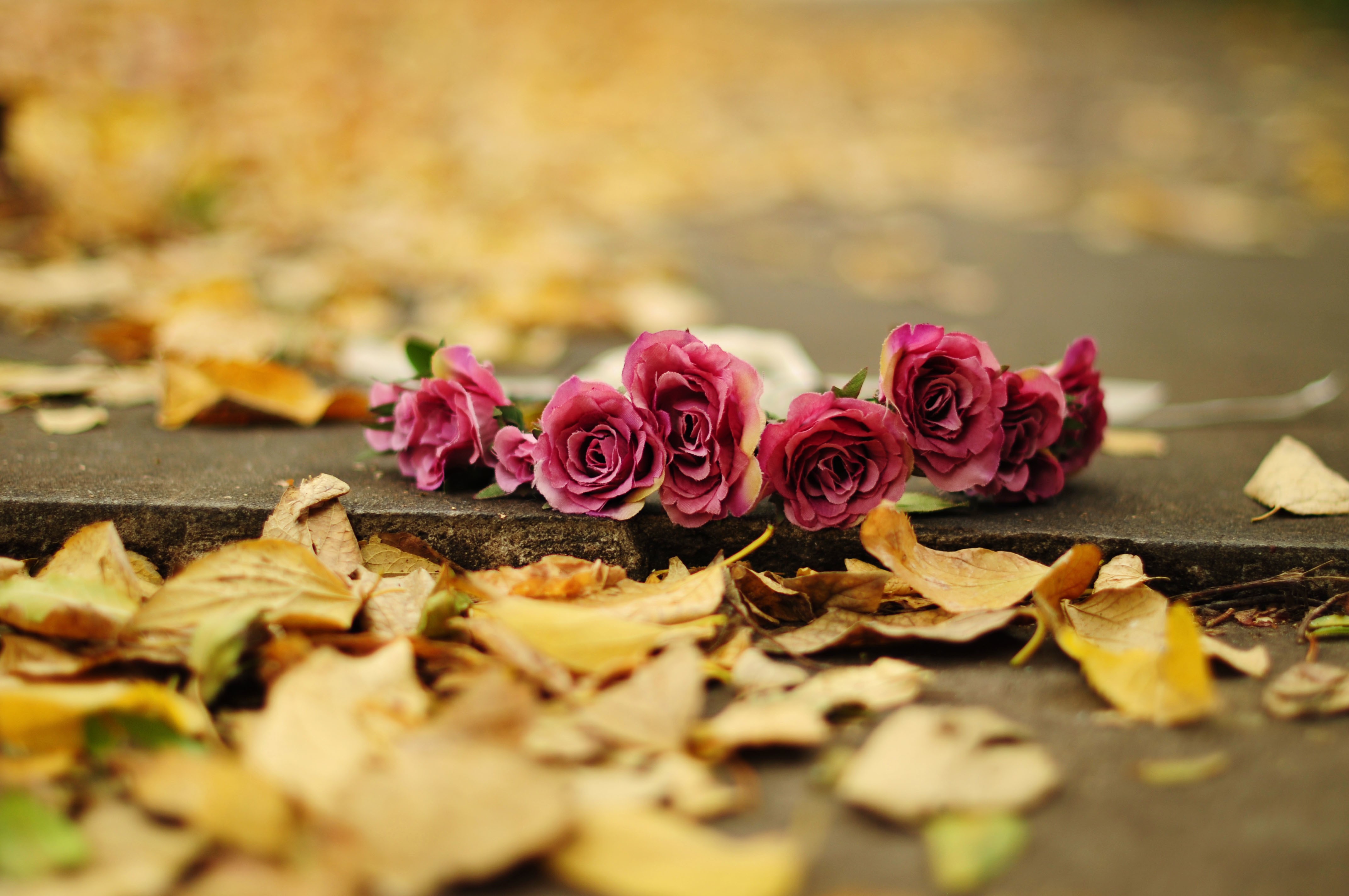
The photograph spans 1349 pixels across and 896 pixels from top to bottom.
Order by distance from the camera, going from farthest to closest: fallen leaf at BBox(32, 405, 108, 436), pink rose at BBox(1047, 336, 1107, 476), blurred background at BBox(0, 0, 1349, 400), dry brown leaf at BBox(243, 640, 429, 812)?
blurred background at BBox(0, 0, 1349, 400), fallen leaf at BBox(32, 405, 108, 436), pink rose at BBox(1047, 336, 1107, 476), dry brown leaf at BBox(243, 640, 429, 812)

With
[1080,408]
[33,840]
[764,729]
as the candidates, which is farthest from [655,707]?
[1080,408]

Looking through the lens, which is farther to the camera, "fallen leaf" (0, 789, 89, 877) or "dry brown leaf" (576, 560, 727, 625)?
"dry brown leaf" (576, 560, 727, 625)

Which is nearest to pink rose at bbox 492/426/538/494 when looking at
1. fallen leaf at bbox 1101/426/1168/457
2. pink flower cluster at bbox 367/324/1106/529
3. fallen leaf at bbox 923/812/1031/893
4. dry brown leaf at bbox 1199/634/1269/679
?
pink flower cluster at bbox 367/324/1106/529

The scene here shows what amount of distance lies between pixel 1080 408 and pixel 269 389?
3.63 ft

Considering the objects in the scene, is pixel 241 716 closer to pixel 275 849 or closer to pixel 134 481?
pixel 275 849

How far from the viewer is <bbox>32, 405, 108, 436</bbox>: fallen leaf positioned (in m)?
1.39

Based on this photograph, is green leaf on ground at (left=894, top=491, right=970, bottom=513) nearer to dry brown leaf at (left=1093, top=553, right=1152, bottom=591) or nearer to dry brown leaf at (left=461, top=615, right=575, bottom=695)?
dry brown leaf at (left=1093, top=553, right=1152, bottom=591)

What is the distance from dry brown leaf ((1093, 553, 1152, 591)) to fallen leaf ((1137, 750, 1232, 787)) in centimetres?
26

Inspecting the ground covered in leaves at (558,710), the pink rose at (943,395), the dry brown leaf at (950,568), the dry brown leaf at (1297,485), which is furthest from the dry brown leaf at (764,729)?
the dry brown leaf at (1297,485)

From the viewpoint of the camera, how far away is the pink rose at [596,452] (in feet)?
3.33

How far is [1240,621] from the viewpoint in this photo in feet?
3.53

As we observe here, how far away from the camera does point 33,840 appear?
665mm

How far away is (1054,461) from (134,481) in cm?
108

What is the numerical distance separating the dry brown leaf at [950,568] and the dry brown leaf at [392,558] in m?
0.47
